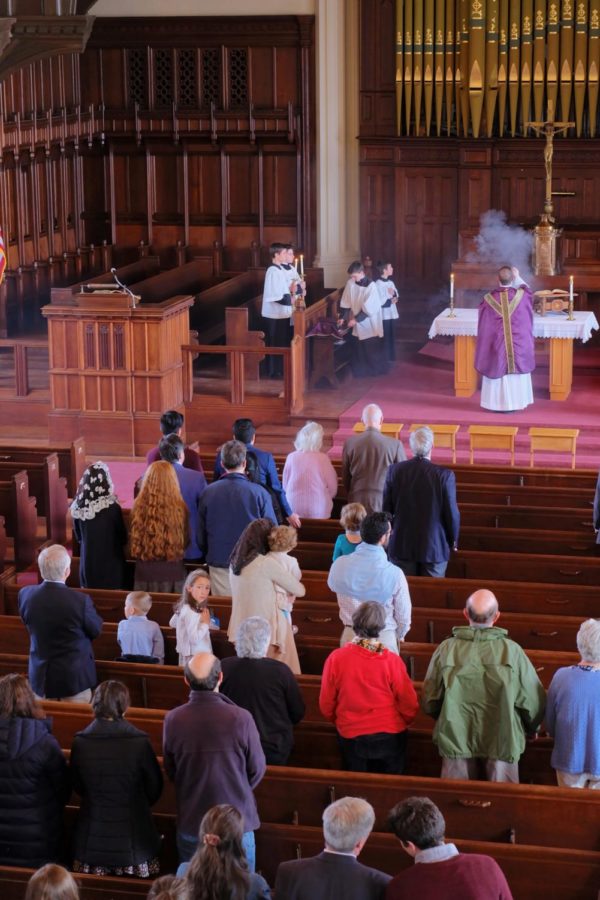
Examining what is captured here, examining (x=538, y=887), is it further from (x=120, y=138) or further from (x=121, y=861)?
(x=120, y=138)

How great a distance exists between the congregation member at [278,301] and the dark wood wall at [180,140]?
3910 mm

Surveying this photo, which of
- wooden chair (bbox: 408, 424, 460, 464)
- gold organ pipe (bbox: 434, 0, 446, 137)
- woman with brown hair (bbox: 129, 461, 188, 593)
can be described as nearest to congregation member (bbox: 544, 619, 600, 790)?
woman with brown hair (bbox: 129, 461, 188, 593)

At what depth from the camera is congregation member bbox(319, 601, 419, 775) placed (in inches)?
227

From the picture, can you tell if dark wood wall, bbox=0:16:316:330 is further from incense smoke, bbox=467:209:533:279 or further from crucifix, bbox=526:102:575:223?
crucifix, bbox=526:102:575:223

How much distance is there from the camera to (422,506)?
26.3 ft

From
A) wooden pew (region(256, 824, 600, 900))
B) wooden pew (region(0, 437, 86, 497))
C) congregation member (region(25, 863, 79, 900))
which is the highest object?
congregation member (region(25, 863, 79, 900))

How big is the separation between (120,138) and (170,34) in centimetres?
152

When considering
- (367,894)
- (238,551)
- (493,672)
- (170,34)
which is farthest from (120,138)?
(367,894)

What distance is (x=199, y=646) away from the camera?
6.80 meters

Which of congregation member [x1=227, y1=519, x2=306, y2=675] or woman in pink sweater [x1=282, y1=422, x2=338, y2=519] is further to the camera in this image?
woman in pink sweater [x1=282, y1=422, x2=338, y2=519]

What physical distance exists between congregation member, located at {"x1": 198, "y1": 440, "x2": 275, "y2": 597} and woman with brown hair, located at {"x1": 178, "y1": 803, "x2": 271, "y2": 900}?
3416mm

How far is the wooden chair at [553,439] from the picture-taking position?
11688 millimetres

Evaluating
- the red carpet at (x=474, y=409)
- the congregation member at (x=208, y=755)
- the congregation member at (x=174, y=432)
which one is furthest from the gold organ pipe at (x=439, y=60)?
the congregation member at (x=208, y=755)

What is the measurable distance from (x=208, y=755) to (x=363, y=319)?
10223mm
